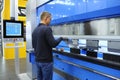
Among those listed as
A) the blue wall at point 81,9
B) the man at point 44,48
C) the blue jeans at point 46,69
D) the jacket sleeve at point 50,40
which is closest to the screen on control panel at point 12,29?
the blue wall at point 81,9

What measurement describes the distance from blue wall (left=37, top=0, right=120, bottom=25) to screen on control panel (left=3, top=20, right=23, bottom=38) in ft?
6.50

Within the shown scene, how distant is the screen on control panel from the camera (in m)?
5.99

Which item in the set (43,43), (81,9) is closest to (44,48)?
(43,43)

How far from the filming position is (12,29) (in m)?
6.07

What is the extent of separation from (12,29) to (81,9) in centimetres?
352

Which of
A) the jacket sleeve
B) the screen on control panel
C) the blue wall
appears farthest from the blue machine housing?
the screen on control panel

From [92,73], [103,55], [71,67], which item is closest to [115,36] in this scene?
[103,55]

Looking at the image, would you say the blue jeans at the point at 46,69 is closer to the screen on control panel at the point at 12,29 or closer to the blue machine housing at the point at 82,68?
the blue machine housing at the point at 82,68

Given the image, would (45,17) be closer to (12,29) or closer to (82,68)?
(82,68)

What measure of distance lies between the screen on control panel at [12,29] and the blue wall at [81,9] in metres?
1.98

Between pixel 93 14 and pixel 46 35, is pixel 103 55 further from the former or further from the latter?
pixel 46 35

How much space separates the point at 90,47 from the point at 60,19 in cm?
113

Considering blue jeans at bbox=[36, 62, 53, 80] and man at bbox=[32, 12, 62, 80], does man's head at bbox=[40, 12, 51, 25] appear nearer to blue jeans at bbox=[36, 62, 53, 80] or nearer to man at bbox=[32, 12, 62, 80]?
man at bbox=[32, 12, 62, 80]

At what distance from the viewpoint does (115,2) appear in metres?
2.29
